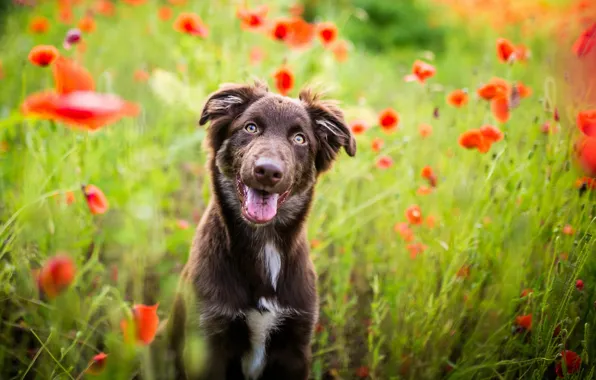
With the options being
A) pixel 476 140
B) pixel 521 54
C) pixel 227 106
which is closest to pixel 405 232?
pixel 476 140

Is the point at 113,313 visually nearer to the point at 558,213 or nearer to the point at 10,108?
the point at 558,213

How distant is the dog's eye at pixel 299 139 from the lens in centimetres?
255

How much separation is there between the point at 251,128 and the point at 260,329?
1.05m

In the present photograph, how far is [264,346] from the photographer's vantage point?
2400 mm

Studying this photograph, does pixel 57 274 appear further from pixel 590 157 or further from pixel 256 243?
pixel 590 157

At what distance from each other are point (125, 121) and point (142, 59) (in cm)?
303

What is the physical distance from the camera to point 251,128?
2508mm

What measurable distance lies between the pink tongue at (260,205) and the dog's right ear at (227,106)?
0.44 meters

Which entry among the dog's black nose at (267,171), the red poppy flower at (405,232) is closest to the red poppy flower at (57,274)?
the dog's black nose at (267,171)

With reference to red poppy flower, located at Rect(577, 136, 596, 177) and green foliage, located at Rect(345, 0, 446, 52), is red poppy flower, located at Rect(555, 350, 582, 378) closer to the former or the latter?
red poppy flower, located at Rect(577, 136, 596, 177)

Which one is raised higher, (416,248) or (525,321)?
(416,248)

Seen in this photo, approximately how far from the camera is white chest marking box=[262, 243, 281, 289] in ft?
→ 7.98

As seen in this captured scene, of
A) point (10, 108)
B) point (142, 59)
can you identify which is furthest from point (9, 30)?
point (142, 59)

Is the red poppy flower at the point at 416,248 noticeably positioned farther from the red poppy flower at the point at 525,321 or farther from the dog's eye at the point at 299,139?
the dog's eye at the point at 299,139
